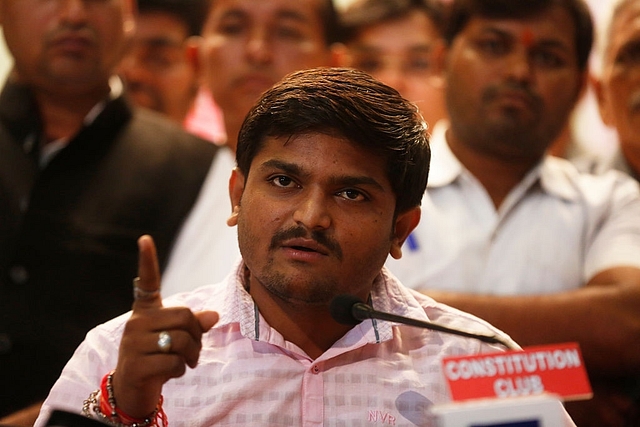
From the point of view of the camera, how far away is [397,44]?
3.73m

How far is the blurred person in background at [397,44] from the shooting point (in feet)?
12.1

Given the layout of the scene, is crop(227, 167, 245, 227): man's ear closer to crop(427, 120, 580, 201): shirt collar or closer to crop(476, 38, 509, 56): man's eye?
crop(427, 120, 580, 201): shirt collar

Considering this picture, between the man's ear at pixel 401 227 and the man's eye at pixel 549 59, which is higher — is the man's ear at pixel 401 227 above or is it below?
below

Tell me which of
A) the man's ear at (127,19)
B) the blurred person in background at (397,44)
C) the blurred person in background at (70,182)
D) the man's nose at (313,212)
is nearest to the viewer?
the man's nose at (313,212)

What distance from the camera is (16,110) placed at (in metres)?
2.90

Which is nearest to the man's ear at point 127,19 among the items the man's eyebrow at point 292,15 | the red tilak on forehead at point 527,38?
the man's eyebrow at point 292,15

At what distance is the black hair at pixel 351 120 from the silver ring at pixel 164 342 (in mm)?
459

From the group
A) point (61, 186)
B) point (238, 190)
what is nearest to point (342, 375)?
point (238, 190)

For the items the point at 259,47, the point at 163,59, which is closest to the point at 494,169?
the point at 259,47

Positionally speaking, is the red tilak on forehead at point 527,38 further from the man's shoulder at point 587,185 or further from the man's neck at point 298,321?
the man's neck at point 298,321

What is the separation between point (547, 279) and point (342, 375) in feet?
3.75

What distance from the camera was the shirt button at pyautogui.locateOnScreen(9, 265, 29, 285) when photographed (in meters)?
2.63

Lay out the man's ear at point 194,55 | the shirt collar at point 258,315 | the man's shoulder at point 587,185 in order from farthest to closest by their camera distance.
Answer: the man's ear at point 194,55, the man's shoulder at point 587,185, the shirt collar at point 258,315

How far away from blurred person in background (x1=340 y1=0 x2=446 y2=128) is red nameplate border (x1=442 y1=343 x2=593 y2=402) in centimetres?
242
